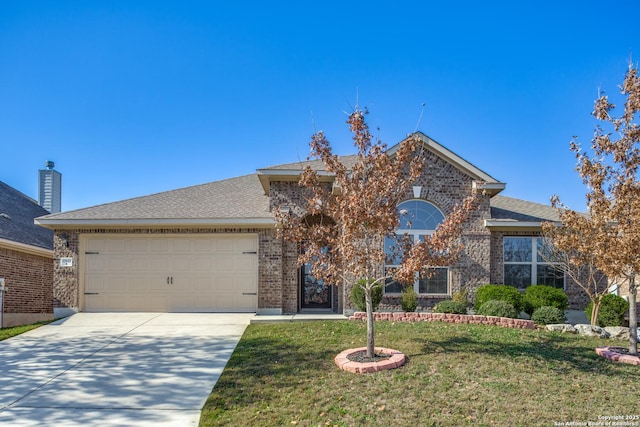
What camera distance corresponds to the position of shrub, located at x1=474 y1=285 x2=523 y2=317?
11.2 metres

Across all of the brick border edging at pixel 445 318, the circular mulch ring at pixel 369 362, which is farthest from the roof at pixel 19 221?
the circular mulch ring at pixel 369 362

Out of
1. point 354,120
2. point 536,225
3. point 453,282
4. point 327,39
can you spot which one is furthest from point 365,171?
point 536,225

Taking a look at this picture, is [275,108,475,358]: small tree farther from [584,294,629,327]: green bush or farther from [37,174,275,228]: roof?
[584,294,629,327]: green bush

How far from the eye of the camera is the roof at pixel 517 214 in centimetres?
1228

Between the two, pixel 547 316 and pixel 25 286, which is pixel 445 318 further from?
pixel 25 286

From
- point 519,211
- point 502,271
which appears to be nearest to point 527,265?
point 502,271

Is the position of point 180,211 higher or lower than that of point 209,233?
higher

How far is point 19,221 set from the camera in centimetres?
1559

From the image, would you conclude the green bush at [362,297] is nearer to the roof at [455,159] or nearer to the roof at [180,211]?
the roof at [180,211]

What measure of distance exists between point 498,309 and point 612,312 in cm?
300

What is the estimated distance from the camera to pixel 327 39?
11219 millimetres

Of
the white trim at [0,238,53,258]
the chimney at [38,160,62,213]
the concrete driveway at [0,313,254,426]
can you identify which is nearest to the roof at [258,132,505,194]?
the concrete driveway at [0,313,254,426]

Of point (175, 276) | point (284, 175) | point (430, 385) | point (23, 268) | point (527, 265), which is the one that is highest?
point (284, 175)

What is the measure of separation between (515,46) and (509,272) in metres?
6.33
